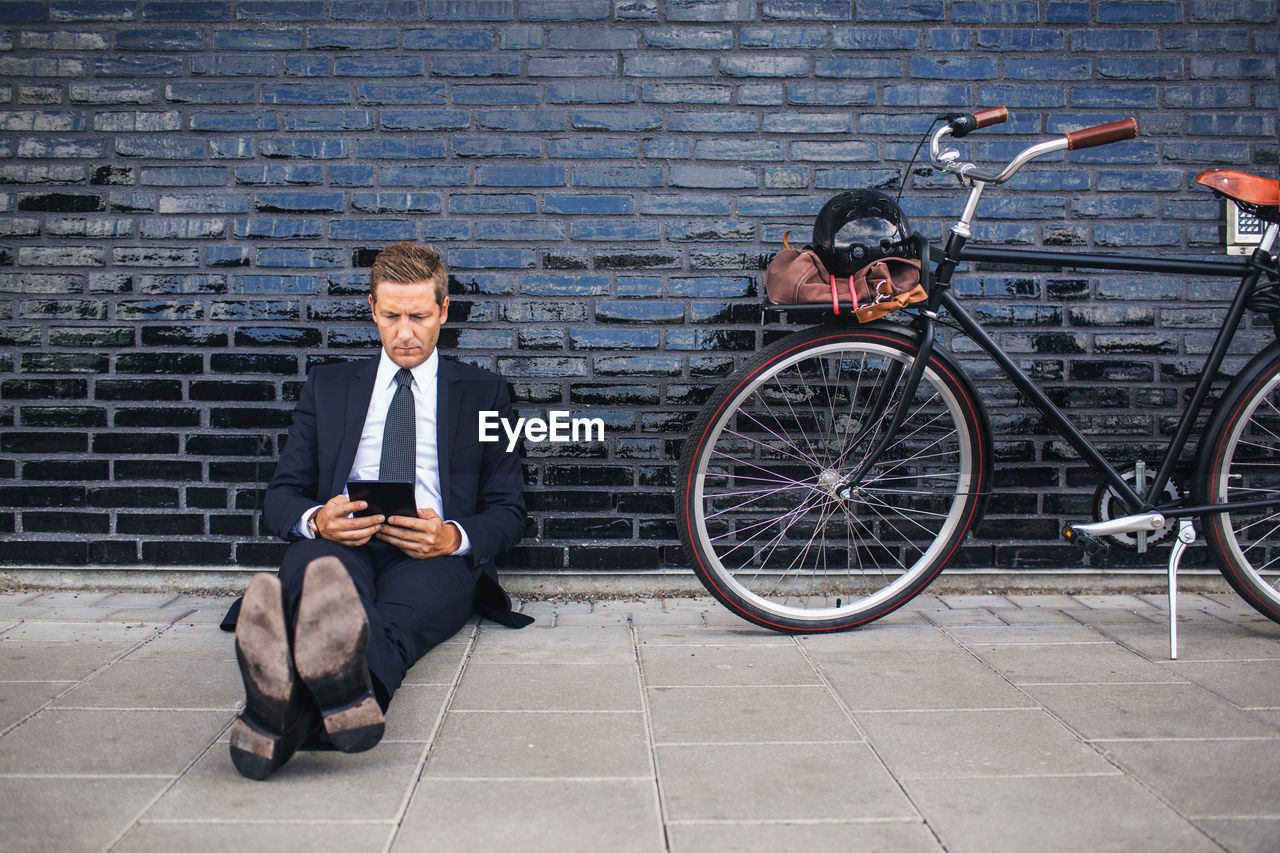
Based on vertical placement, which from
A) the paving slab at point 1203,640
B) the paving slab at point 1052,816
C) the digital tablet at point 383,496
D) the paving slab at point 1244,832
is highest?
the digital tablet at point 383,496

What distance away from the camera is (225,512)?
3.81 meters

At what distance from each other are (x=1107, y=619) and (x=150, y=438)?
12.2 ft

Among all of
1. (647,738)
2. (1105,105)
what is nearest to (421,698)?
(647,738)

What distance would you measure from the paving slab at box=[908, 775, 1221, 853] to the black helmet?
163 centimetres

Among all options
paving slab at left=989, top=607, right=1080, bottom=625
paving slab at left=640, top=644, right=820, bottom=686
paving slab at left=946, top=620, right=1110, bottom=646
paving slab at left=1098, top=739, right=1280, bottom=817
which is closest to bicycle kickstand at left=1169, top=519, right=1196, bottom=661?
paving slab at left=946, top=620, right=1110, bottom=646

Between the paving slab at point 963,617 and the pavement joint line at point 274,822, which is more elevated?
the paving slab at point 963,617

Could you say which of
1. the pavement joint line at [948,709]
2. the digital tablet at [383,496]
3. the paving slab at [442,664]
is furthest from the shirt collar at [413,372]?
the pavement joint line at [948,709]

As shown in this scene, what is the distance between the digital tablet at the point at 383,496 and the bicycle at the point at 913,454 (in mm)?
875

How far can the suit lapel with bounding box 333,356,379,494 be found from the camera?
315 centimetres

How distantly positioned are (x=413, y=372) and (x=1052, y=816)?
2.28 metres

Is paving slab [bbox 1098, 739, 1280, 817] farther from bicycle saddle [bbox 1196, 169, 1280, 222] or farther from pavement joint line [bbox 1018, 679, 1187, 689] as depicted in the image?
bicycle saddle [bbox 1196, 169, 1280, 222]

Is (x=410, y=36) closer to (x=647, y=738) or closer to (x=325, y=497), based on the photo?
(x=325, y=497)

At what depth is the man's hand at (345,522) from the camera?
2877 millimetres

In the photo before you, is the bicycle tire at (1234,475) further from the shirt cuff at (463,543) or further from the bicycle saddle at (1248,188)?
the shirt cuff at (463,543)
